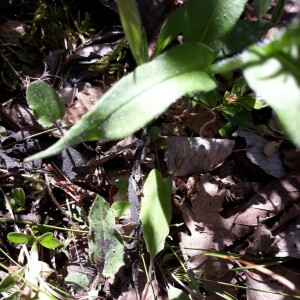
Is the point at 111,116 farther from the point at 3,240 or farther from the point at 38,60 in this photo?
the point at 38,60

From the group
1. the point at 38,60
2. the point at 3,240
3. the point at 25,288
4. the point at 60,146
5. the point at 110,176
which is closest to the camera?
the point at 60,146

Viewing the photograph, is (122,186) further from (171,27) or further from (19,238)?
(171,27)

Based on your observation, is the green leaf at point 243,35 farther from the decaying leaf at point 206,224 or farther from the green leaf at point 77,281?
the green leaf at point 77,281

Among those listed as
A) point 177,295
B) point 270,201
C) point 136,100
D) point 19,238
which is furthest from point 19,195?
point 270,201

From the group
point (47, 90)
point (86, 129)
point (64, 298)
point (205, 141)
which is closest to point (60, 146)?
point (86, 129)

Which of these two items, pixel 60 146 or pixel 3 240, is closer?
pixel 60 146

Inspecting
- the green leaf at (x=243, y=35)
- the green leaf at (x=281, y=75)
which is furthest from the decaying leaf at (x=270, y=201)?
the green leaf at (x=281, y=75)

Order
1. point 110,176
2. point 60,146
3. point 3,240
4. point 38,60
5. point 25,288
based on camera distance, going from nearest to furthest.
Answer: point 60,146 < point 25,288 < point 3,240 < point 110,176 < point 38,60
